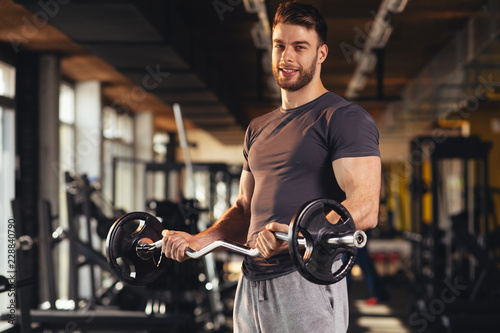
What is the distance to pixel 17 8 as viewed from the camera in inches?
191

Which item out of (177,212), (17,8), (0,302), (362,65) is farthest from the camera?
(362,65)

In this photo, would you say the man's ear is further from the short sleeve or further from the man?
the short sleeve

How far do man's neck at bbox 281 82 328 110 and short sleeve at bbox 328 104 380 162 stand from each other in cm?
11

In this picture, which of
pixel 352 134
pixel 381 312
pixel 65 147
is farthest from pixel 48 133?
pixel 352 134

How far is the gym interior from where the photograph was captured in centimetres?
421

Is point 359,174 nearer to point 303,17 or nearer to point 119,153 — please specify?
point 303,17

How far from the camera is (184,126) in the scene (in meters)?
6.50

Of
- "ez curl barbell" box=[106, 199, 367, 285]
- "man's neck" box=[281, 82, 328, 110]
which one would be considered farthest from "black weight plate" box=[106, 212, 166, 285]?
"man's neck" box=[281, 82, 328, 110]

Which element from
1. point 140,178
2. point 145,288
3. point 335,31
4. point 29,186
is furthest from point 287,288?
point 140,178

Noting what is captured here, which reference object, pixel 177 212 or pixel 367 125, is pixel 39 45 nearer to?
pixel 177 212

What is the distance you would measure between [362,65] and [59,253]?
419 centimetres

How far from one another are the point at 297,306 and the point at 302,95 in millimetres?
459

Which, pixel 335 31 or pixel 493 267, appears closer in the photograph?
pixel 493 267

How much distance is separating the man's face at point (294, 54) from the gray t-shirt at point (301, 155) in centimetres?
8
